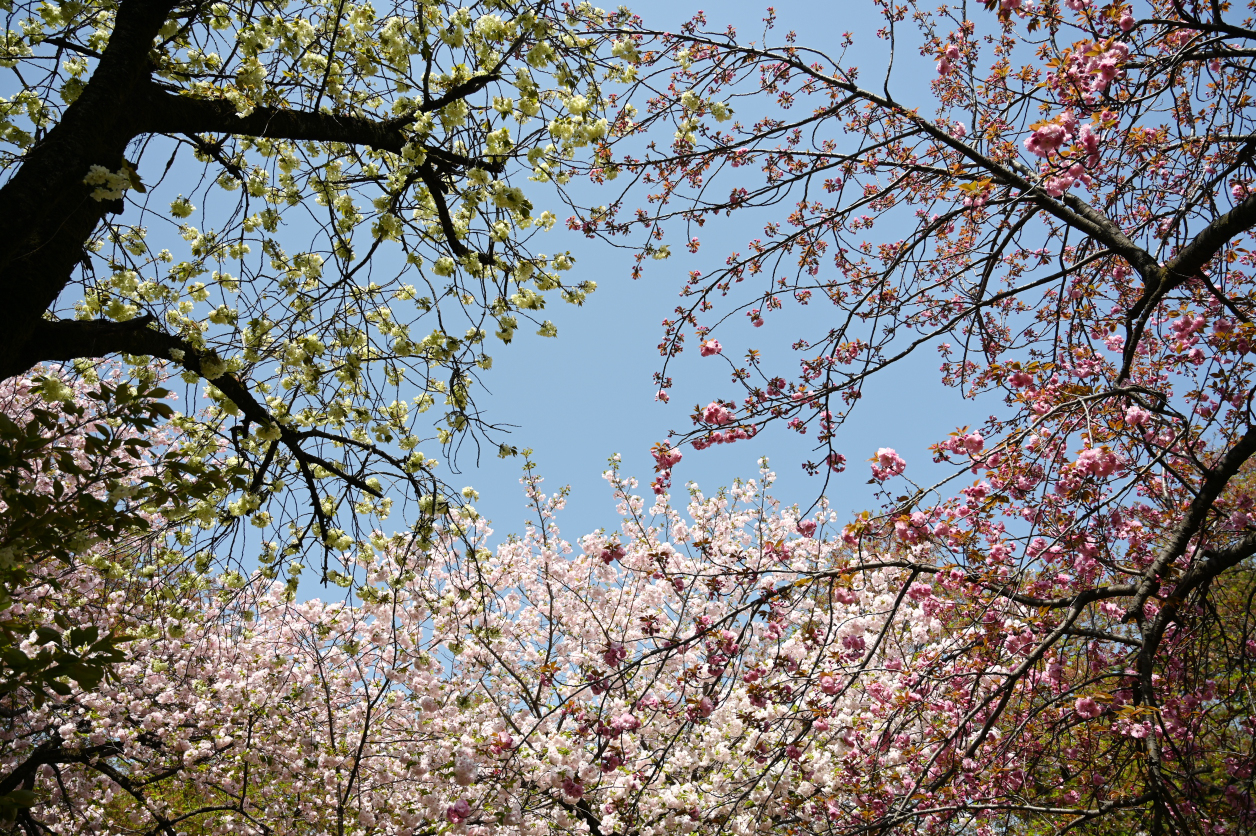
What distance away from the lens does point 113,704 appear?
25.1 feet

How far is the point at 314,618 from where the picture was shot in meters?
8.87

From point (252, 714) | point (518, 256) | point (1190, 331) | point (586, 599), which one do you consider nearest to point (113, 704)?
point (252, 714)

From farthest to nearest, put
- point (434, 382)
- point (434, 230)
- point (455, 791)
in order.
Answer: point (455, 791), point (434, 382), point (434, 230)

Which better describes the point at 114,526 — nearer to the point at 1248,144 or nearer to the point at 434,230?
the point at 434,230

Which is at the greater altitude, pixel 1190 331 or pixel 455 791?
pixel 1190 331

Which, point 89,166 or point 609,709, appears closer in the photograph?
point 89,166

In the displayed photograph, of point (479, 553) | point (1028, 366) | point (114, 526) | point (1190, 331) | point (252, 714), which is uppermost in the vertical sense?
point (1190, 331)

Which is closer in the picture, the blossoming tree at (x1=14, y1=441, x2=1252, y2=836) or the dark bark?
the dark bark

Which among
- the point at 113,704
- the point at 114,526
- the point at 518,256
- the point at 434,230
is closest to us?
the point at 114,526

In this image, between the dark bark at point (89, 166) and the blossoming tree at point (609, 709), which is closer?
the dark bark at point (89, 166)

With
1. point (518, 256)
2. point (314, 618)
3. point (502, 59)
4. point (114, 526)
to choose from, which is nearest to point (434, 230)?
point (518, 256)

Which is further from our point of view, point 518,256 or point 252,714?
point 252,714

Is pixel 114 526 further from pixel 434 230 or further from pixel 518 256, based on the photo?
pixel 434 230

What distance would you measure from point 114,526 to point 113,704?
260 inches
